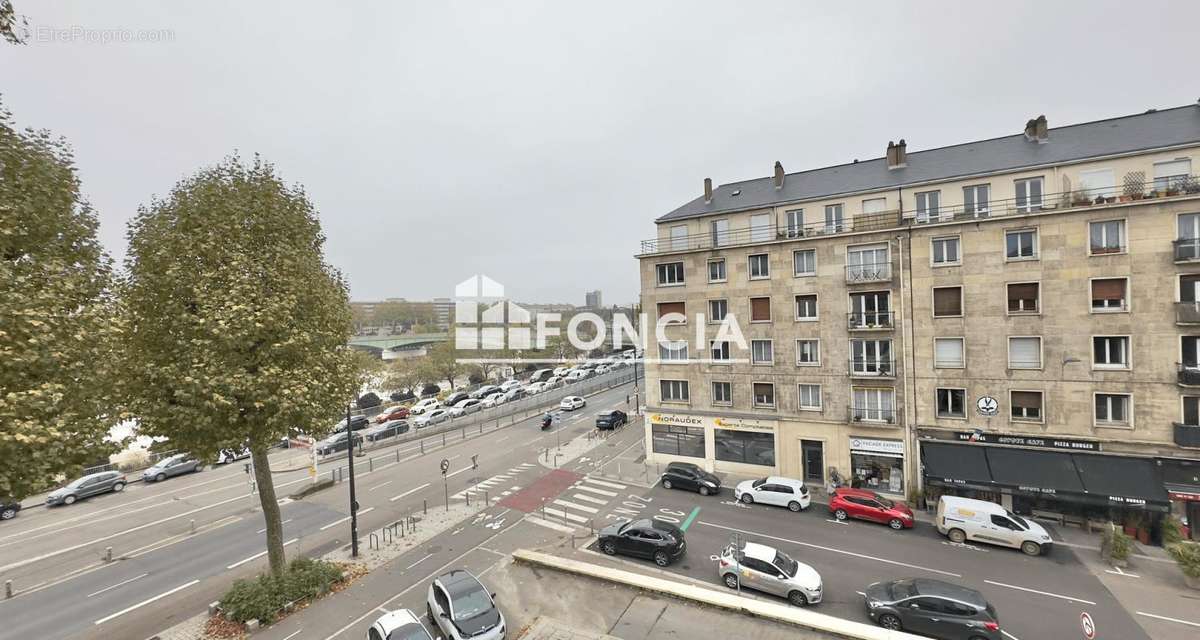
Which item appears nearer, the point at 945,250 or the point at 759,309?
the point at 945,250

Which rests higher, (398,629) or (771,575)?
(398,629)

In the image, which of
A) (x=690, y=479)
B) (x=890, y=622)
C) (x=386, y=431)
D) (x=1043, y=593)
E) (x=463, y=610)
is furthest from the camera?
(x=386, y=431)

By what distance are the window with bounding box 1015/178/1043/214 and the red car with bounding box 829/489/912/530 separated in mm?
14041

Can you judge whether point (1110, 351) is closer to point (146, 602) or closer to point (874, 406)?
point (874, 406)

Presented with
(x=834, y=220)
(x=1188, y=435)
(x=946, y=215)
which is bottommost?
(x=1188, y=435)

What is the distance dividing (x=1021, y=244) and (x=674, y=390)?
57.8ft

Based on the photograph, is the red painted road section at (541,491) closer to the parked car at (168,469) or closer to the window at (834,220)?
the window at (834,220)

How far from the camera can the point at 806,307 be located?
24.6 m

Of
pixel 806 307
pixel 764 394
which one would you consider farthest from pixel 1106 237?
pixel 764 394

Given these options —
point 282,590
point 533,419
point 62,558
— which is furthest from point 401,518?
point 533,419

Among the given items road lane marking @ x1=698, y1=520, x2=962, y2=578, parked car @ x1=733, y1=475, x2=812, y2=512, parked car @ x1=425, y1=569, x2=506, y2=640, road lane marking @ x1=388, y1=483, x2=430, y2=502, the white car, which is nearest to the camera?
parked car @ x1=425, y1=569, x2=506, y2=640

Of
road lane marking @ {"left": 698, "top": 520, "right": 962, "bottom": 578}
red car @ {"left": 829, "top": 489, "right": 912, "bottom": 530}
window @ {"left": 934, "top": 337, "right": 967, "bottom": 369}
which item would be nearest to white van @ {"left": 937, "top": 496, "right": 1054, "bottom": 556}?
red car @ {"left": 829, "top": 489, "right": 912, "bottom": 530}

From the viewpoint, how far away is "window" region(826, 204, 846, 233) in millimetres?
24734

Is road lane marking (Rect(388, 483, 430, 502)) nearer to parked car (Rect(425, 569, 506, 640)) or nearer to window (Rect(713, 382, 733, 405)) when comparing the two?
parked car (Rect(425, 569, 506, 640))
